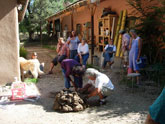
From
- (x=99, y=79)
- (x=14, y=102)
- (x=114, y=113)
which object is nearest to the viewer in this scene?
(x=114, y=113)

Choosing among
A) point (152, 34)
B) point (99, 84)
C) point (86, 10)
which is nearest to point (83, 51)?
point (152, 34)

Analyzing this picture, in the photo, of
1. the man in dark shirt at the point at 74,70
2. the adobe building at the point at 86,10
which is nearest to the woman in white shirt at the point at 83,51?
the adobe building at the point at 86,10

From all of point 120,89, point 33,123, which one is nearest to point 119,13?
point 120,89

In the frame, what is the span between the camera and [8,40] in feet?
23.2

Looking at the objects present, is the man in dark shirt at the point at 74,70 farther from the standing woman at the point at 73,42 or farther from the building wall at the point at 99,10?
the building wall at the point at 99,10

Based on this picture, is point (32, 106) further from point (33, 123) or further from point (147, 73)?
point (147, 73)

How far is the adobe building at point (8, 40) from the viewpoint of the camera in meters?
7.03

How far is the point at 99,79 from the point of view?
5027 mm

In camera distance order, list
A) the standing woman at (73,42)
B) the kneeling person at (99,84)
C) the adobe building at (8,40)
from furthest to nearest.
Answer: the standing woman at (73,42) → the adobe building at (8,40) → the kneeling person at (99,84)

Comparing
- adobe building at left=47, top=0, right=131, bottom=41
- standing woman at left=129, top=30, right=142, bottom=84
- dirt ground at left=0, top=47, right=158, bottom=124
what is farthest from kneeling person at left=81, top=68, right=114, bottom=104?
adobe building at left=47, top=0, right=131, bottom=41

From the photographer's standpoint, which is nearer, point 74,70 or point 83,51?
point 74,70

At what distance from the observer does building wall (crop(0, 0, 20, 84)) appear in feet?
23.1

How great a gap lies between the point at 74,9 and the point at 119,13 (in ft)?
10.2

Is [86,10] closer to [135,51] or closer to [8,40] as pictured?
[8,40]
